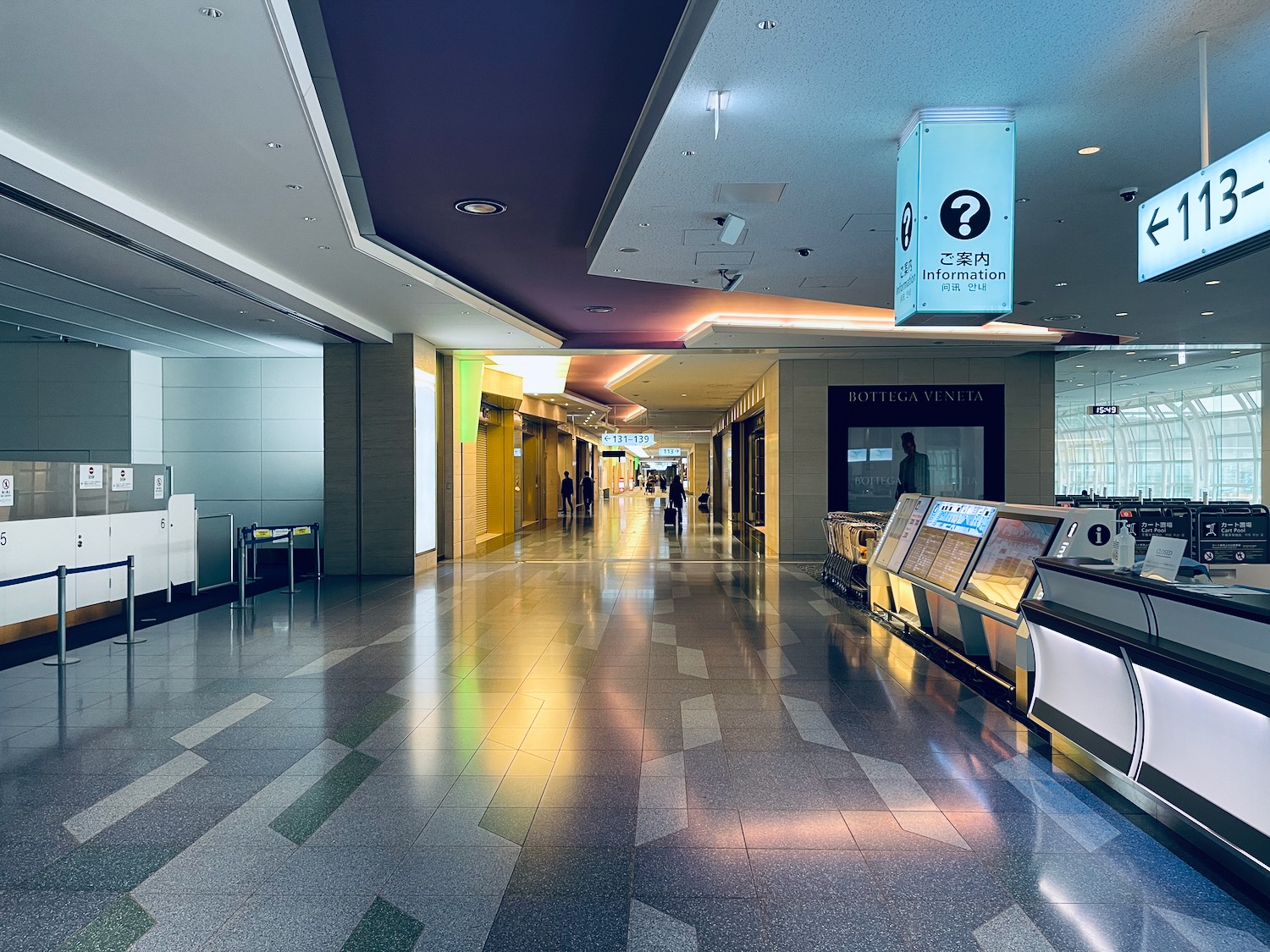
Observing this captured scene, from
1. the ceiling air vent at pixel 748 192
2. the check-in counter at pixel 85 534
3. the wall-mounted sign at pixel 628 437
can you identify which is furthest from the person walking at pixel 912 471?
the wall-mounted sign at pixel 628 437

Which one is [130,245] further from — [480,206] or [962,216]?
[962,216]

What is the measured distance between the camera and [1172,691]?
3215 millimetres

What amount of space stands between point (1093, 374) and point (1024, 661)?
547 inches

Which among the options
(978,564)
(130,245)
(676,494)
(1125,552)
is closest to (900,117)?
(1125,552)

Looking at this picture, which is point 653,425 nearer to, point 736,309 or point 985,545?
point 736,309

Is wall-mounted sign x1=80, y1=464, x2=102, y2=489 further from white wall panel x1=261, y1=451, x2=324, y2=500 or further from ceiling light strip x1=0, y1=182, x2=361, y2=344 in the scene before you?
white wall panel x1=261, y1=451, x2=324, y2=500

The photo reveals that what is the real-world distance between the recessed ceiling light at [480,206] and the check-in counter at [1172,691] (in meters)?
4.74

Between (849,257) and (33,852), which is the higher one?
(849,257)

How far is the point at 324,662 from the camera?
245 inches

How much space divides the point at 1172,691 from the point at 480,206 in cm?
553

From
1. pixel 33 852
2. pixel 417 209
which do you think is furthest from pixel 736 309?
pixel 33 852

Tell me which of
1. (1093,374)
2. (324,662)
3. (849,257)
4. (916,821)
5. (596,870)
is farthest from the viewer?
(1093,374)

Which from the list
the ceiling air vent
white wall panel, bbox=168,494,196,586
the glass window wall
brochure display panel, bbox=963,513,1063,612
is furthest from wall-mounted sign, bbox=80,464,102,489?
the glass window wall

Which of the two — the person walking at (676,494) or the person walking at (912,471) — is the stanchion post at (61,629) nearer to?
the person walking at (912,471)
